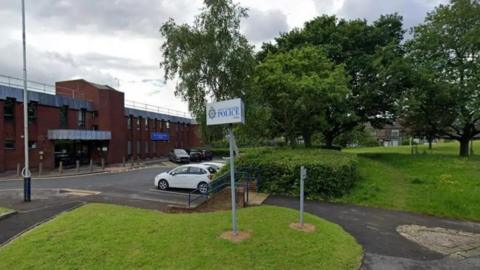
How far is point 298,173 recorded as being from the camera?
14102 millimetres

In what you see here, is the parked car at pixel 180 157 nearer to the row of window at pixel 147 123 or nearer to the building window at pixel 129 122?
the building window at pixel 129 122

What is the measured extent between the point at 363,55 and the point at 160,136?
29856 mm

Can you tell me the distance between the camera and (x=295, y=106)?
59.5 ft

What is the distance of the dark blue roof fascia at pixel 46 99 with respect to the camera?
960 inches

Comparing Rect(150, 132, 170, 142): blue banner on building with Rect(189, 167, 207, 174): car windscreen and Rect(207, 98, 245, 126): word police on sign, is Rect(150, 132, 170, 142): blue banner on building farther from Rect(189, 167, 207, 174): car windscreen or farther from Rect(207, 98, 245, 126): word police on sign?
Rect(207, 98, 245, 126): word police on sign

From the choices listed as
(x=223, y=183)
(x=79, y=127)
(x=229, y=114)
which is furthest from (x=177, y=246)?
(x=79, y=127)

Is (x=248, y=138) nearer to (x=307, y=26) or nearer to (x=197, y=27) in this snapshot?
(x=197, y=27)

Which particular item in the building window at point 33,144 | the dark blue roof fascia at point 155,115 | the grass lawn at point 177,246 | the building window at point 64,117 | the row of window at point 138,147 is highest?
the dark blue roof fascia at point 155,115

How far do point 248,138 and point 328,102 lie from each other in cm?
528

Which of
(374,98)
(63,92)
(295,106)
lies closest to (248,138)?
(295,106)

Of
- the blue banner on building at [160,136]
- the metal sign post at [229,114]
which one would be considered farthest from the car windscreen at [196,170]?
the blue banner on building at [160,136]

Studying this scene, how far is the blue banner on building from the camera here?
44.0 metres

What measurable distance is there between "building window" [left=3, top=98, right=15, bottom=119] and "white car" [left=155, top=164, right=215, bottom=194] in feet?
50.6

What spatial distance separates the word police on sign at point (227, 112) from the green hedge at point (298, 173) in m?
7.45
